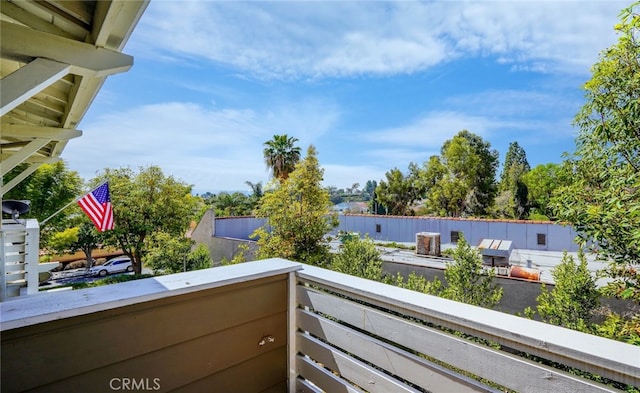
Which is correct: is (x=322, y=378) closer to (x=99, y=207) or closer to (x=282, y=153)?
(x=99, y=207)

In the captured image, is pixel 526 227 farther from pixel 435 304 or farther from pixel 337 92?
pixel 435 304

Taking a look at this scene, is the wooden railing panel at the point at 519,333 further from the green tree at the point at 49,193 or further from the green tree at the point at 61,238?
the green tree at the point at 61,238

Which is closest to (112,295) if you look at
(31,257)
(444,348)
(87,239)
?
(444,348)

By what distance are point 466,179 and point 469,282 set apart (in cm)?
1551

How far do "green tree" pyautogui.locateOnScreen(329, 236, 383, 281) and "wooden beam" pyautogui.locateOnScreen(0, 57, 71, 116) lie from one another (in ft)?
16.0

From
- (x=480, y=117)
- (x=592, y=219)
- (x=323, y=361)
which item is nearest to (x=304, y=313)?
(x=323, y=361)

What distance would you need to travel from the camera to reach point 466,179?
61.2 ft

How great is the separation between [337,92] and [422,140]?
416 inches

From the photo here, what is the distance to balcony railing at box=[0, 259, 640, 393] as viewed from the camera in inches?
29.8

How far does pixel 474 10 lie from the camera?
405 centimetres

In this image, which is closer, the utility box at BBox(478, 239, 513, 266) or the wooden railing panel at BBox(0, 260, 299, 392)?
the wooden railing panel at BBox(0, 260, 299, 392)

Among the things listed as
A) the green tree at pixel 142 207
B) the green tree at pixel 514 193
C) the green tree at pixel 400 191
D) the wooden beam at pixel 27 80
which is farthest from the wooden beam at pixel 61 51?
the green tree at pixel 514 193

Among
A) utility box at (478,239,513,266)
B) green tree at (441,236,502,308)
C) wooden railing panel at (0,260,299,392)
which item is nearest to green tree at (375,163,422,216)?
utility box at (478,239,513,266)

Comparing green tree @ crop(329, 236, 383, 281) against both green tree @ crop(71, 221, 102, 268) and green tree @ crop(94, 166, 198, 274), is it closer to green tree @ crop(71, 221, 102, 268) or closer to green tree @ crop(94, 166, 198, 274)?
green tree @ crop(94, 166, 198, 274)
